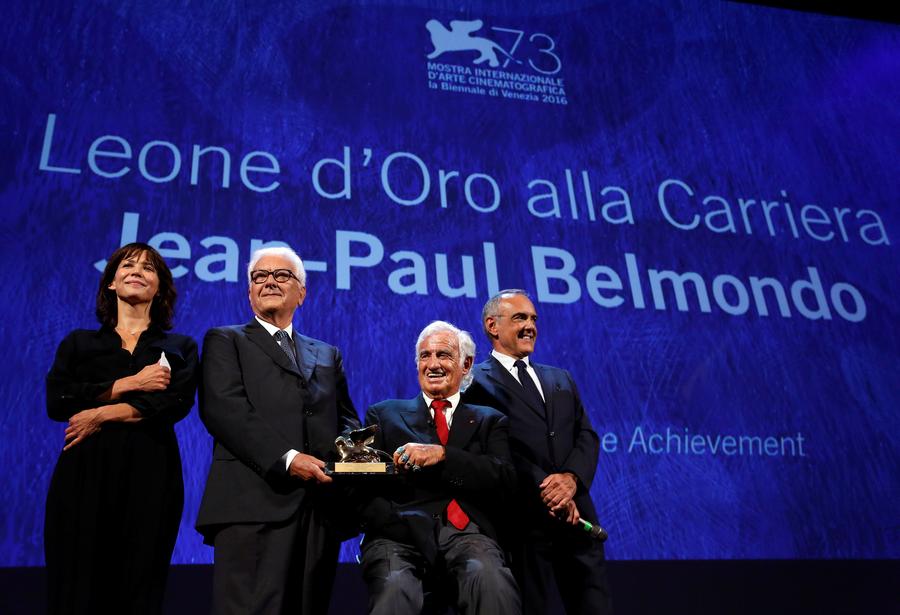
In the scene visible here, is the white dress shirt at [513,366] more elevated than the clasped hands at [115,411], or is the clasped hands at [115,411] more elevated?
the white dress shirt at [513,366]

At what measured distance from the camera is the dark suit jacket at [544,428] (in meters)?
2.52

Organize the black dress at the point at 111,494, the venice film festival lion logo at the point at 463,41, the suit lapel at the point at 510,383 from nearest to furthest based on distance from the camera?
the black dress at the point at 111,494
the suit lapel at the point at 510,383
the venice film festival lion logo at the point at 463,41

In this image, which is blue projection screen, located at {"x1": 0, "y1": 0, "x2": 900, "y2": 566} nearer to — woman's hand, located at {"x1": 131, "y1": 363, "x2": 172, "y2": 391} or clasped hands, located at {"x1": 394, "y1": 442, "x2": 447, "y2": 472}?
woman's hand, located at {"x1": 131, "y1": 363, "x2": 172, "y2": 391}

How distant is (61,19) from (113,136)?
2.11 ft

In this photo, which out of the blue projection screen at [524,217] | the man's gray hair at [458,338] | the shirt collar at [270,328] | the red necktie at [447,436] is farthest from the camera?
the blue projection screen at [524,217]

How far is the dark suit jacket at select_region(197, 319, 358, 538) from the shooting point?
2053mm

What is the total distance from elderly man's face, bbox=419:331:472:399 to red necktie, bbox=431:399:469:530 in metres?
0.02

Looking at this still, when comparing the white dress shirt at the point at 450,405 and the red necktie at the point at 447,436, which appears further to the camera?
the white dress shirt at the point at 450,405

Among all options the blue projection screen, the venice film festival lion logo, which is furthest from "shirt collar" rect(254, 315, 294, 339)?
the venice film festival lion logo

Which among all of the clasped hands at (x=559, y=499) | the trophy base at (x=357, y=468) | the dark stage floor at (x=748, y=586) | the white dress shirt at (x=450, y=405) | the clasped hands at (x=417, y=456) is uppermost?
the white dress shirt at (x=450, y=405)

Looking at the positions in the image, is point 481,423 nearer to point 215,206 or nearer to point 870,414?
point 215,206

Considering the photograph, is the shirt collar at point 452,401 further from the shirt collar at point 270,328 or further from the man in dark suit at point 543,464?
the shirt collar at point 270,328

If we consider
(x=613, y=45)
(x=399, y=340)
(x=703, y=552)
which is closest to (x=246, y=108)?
(x=399, y=340)

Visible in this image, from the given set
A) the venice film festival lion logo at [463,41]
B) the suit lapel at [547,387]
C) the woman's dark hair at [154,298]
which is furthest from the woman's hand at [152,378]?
the venice film festival lion logo at [463,41]
